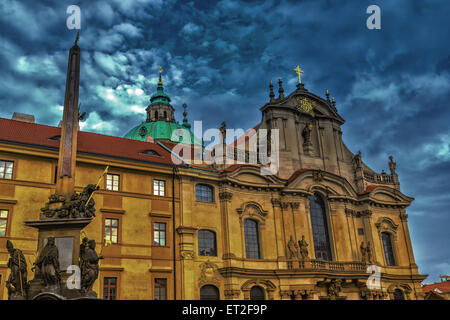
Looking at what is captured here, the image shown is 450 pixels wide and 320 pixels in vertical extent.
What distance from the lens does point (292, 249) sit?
32.6 meters

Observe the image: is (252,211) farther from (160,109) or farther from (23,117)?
(160,109)

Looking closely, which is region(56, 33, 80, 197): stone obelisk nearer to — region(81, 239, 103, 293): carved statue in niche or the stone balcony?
region(81, 239, 103, 293): carved statue in niche

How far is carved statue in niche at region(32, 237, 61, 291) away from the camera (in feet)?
47.8

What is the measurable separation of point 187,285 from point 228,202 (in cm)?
669

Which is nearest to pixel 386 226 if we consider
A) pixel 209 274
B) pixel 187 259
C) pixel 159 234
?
pixel 209 274

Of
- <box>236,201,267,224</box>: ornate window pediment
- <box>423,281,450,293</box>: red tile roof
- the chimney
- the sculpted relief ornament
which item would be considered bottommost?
the sculpted relief ornament

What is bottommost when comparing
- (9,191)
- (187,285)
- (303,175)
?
(187,285)

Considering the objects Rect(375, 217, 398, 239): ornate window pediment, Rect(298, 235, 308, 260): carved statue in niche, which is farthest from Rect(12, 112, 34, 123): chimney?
Rect(375, 217, 398, 239): ornate window pediment

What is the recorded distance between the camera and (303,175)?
→ 116 ft

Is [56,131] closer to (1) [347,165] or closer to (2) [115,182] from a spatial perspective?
(2) [115,182]

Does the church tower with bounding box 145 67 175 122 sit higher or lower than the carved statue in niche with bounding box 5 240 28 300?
higher

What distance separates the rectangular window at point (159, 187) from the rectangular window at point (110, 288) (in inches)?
244

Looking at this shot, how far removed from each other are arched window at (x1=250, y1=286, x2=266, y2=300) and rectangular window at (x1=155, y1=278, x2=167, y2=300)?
6.38m
